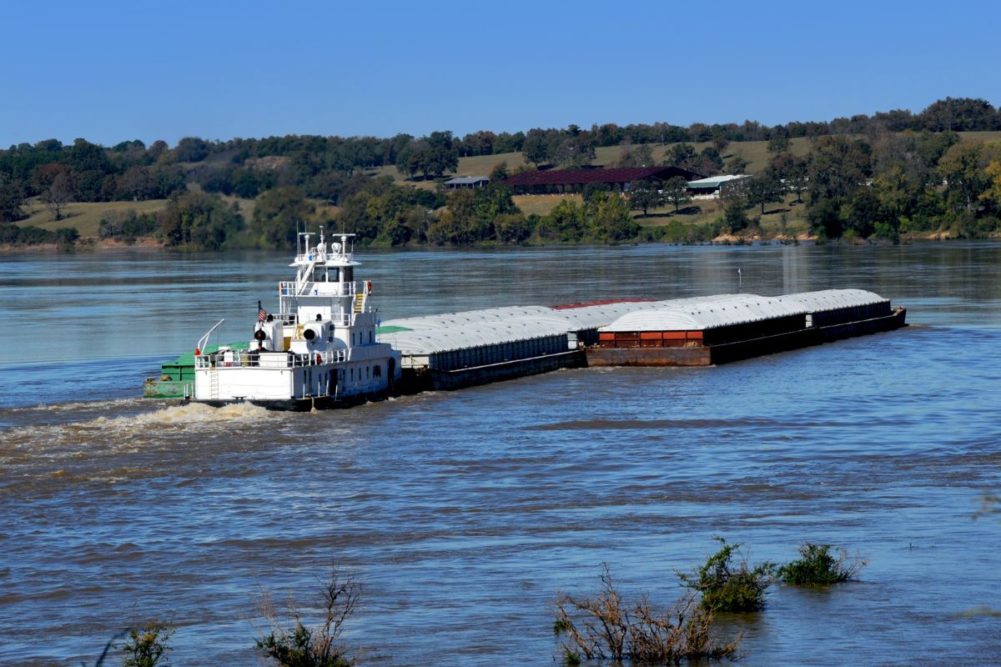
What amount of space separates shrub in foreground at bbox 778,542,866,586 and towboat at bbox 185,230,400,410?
25.6 m

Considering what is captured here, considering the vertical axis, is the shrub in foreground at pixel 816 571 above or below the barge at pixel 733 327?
below

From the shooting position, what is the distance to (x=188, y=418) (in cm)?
4853

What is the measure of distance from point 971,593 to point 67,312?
82183mm

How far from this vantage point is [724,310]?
243 ft

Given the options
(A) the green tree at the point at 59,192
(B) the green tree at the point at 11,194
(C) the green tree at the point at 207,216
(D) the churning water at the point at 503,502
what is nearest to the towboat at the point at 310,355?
(D) the churning water at the point at 503,502

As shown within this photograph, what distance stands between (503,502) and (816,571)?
10666mm

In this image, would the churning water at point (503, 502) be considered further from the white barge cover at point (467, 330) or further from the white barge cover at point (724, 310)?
the white barge cover at point (724, 310)

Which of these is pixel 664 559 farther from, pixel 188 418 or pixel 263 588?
pixel 188 418

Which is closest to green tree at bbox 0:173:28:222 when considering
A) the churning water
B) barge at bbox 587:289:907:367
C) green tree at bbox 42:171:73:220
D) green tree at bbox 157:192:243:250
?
green tree at bbox 42:171:73:220

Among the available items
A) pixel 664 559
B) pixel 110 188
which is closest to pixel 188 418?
pixel 664 559

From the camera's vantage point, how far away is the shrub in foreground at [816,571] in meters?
26.9

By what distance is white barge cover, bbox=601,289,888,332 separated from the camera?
226ft

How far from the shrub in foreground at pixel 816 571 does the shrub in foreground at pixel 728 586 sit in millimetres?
536

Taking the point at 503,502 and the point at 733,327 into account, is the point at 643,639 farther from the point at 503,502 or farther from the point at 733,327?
the point at 733,327
